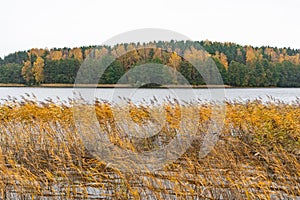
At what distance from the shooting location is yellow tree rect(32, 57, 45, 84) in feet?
147

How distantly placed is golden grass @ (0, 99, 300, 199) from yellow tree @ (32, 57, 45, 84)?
36.7m

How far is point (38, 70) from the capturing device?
4497 cm

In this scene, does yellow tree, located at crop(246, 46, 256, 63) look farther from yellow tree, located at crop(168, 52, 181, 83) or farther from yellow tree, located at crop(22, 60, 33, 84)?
yellow tree, located at crop(168, 52, 181, 83)

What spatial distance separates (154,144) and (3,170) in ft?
11.1

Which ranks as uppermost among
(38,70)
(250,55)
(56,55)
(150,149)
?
(56,55)

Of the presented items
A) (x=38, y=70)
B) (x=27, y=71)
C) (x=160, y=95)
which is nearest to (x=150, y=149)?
(x=160, y=95)

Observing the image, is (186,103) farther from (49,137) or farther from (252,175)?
(252,175)

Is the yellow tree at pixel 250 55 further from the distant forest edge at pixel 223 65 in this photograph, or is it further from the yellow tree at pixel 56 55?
the yellow tree at pixel 56 55

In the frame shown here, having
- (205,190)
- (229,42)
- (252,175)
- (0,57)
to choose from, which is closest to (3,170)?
(205,190)

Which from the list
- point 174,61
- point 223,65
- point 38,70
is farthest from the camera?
point 38,70

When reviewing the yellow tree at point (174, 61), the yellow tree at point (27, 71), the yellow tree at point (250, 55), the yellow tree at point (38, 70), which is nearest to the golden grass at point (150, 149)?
the yellow tree at point (174, 61)

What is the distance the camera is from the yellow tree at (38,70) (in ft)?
147

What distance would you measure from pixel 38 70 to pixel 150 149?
39.8 meters

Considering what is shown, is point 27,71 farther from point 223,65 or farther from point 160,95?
point 160,95
